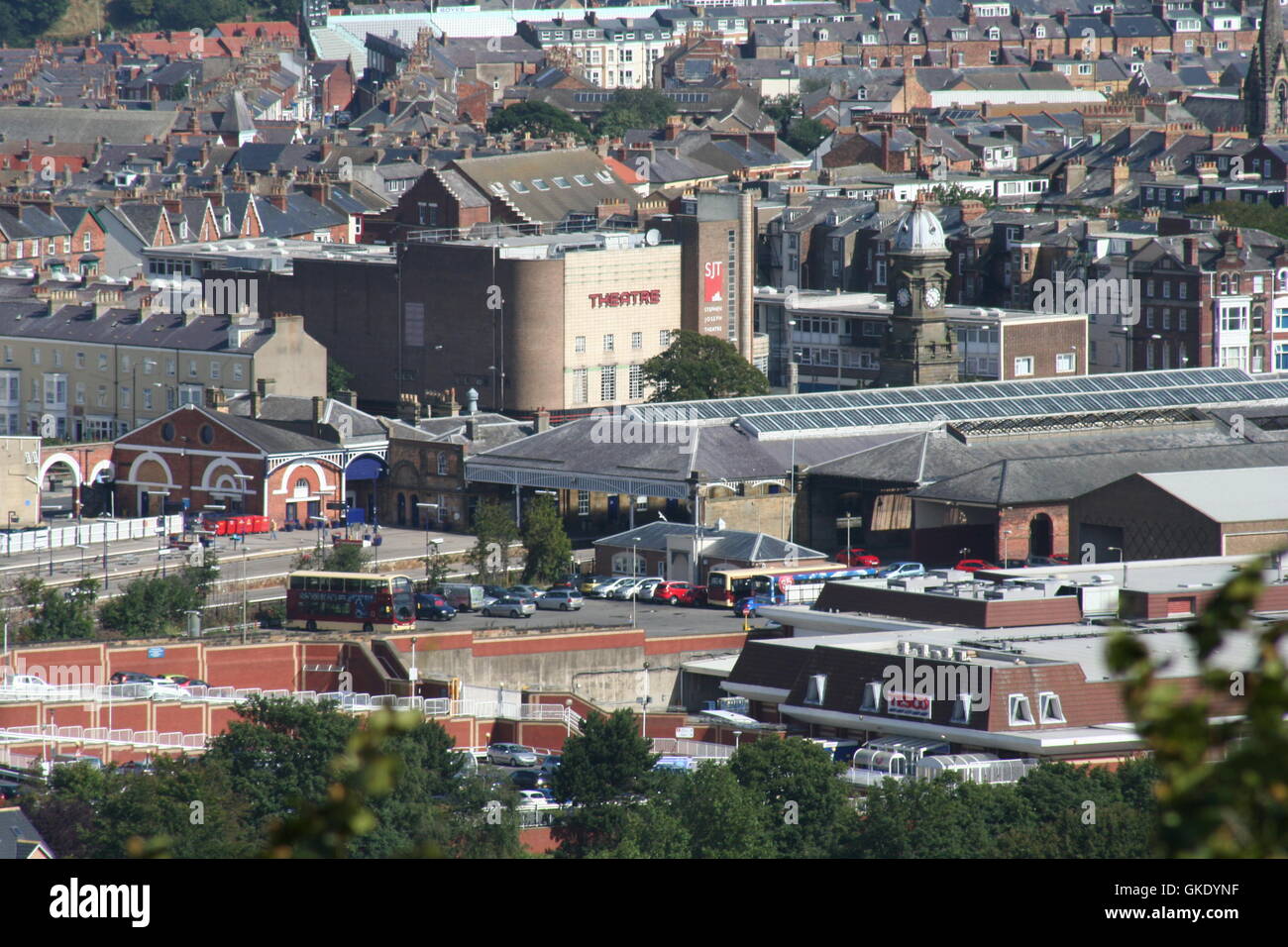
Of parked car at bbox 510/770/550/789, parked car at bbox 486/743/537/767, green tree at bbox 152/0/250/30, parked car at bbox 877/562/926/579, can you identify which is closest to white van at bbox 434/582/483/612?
parked car at bbox 877/562/926/579

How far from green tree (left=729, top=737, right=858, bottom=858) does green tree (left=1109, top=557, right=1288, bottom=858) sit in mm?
27683

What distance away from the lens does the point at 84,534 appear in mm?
66312

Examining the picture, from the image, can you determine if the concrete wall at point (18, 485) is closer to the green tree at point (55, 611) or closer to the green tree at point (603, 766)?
the green tree at point (55, 611)

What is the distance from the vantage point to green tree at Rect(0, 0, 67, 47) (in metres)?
192

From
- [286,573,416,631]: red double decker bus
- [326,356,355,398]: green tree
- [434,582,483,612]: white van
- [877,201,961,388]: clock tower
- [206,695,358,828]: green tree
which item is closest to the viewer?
[206,695,358,828]: green tree

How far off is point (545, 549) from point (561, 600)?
4.37 meters

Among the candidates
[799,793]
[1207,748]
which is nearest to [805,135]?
[799,793]

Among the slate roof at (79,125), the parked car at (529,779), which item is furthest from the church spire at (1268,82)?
the parked car at (529,779)

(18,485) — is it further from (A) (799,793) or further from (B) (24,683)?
(A) (799,793)

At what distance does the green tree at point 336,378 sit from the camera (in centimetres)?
8075

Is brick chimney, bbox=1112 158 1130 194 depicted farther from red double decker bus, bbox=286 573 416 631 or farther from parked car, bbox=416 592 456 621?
red double decker bus, bbox=286 573 416 631

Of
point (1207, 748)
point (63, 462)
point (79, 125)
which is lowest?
point (63, 462)

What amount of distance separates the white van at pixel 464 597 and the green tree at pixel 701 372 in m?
19.1
